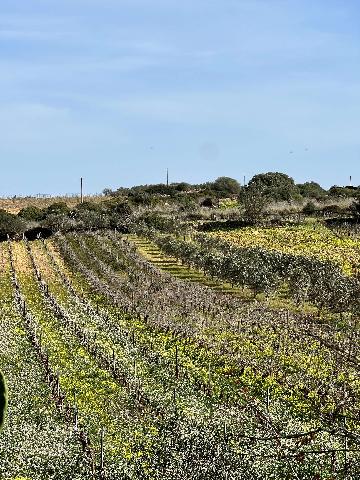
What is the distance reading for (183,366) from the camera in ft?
78.1

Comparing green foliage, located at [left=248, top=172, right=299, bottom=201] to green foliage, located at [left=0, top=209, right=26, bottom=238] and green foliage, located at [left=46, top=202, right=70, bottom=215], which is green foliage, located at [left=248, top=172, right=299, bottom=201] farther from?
green foliage, located at [left=0, top=209, right=26, bottom=238]

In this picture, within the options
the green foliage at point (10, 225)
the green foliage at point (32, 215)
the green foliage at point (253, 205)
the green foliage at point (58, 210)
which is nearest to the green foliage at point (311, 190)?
the green foliage at point (253, 205)

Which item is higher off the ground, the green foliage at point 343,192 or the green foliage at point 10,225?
the green foliage at point 343,192

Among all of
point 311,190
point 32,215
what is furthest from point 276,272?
point 311,190

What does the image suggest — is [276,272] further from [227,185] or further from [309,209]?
[227,185]

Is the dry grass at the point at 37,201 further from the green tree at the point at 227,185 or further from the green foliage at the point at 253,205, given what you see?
the green foliage at the point at 253,205

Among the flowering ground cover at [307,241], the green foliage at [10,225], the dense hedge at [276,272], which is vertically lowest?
the dense hedge at [276,272]

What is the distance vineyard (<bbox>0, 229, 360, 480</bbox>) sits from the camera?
15.1 metres

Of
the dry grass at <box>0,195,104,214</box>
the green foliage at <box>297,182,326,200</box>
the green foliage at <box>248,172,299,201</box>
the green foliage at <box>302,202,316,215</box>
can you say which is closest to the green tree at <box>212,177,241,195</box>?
the green foliage at <box>297,182,326,200</box>

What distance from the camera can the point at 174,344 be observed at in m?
27.0

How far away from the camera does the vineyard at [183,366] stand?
15094mm

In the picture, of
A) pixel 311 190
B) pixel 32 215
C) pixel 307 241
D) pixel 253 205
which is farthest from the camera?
pixel 311 190

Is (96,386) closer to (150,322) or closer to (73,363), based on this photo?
(73,363)

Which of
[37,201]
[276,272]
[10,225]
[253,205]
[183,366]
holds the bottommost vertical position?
[183,366]
